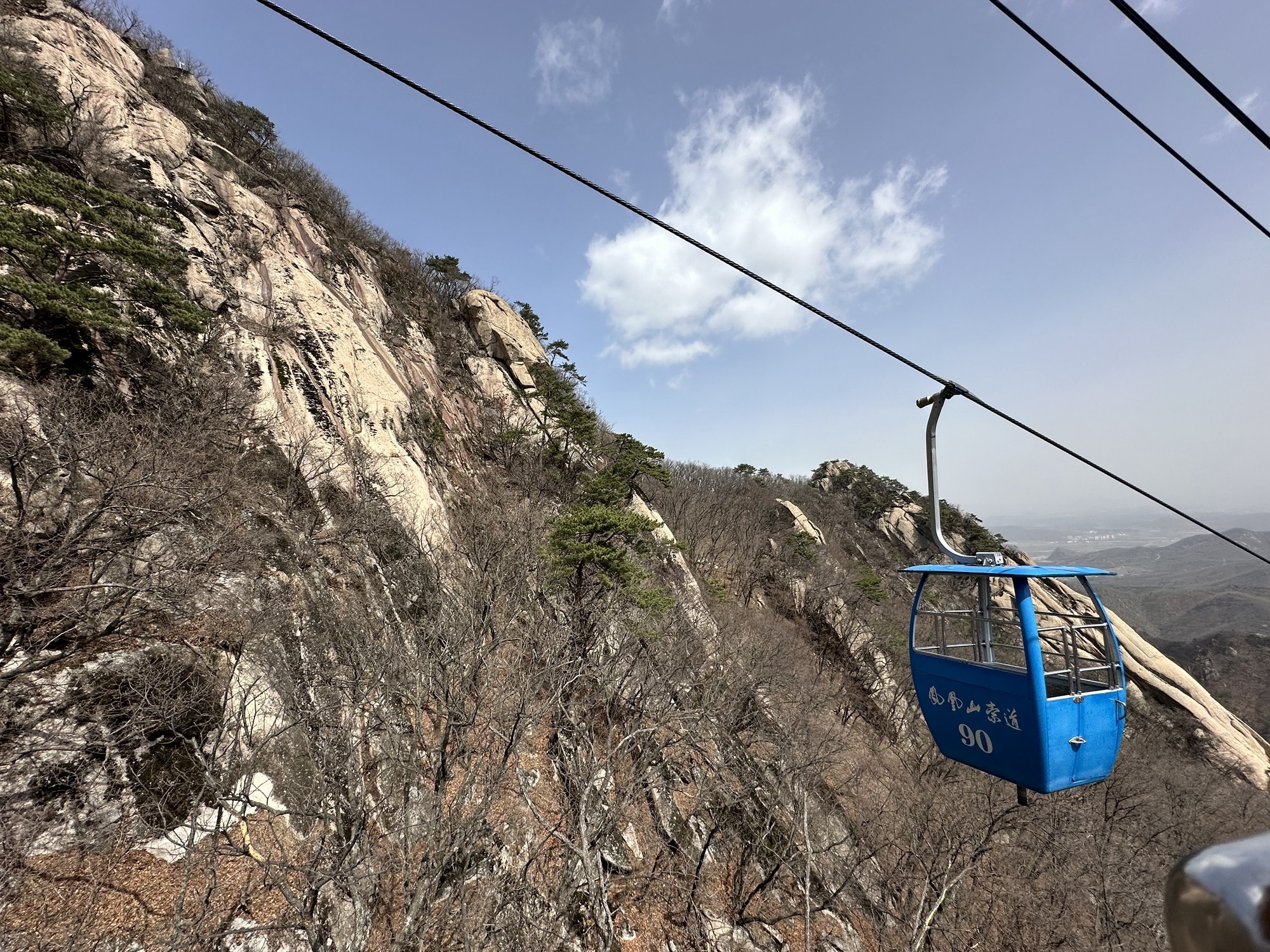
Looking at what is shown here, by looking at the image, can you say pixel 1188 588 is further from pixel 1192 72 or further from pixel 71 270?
pixel 71 270

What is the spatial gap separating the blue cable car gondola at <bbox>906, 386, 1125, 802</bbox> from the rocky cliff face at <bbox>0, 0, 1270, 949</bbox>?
6.32 metres

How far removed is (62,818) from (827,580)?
27.3 metres

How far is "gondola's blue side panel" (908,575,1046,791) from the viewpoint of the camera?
12.3 feet

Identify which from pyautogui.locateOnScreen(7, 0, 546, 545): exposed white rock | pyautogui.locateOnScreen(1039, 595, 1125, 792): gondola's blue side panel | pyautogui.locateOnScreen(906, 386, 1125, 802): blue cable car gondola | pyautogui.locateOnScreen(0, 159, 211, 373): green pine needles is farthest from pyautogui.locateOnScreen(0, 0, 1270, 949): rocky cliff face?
pyautogui.locateOnScreen(1039, 595, 1125, 792): gondola's blue side panel

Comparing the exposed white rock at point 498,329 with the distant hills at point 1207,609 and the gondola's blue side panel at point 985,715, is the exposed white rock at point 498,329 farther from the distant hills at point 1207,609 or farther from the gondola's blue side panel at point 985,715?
the distant hills at point 1207,609

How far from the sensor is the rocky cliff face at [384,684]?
6.09 m

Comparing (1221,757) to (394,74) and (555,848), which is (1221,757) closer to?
(555,848)

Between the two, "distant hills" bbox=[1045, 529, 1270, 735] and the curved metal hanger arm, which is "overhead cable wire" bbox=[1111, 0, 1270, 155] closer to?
the curved metal hanger arm

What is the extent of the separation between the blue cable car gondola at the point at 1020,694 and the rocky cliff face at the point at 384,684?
6317mm

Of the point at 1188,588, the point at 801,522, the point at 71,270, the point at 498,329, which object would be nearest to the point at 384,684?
the point at 71,270

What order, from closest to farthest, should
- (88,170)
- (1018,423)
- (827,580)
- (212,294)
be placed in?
1. (1018,423)
2. (88,170)
3. (212,294)
4. (827,580)

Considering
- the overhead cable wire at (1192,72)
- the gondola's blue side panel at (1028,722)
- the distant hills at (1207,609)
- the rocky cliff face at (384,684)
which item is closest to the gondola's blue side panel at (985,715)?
the gondola's blue side panel at (1028,722)

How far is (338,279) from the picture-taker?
54.3 ft

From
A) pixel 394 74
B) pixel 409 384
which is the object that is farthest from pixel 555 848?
pixel 409 384
